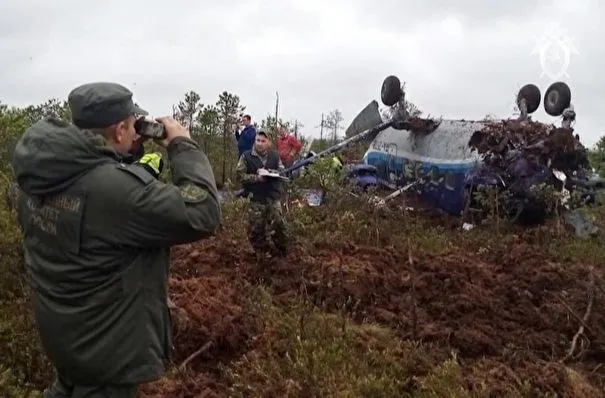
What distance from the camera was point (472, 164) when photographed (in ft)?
39.5

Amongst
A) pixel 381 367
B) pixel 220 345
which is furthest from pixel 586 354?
pixel 220 345

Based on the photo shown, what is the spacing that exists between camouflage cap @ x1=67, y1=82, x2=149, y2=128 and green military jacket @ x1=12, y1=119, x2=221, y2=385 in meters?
0.08

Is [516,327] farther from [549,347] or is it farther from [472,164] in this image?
[472,164]

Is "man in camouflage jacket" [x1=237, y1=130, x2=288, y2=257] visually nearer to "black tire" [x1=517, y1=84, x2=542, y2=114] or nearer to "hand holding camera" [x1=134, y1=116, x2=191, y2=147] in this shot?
"hand holding camera" [x1=134, y1=116, x2=191, y2=147]

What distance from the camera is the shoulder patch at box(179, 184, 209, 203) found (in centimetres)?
246

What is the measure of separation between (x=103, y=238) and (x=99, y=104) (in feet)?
1.47

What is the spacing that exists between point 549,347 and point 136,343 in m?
3.98

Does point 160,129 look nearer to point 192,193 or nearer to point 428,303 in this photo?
point 192,193

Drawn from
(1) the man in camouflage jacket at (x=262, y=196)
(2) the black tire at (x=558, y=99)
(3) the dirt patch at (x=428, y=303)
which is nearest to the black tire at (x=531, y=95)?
(2) the black tire at (x=558, y=99)

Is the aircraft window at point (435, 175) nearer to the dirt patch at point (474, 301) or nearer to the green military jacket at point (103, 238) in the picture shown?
the dirt patch at point (474, 301)

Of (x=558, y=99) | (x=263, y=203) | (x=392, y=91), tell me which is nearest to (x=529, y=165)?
(x=558, y=99)

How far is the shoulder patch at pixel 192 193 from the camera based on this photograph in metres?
2.46

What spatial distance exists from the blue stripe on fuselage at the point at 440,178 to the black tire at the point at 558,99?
2607mm

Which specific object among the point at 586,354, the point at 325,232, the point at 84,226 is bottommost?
the point at 586,354
